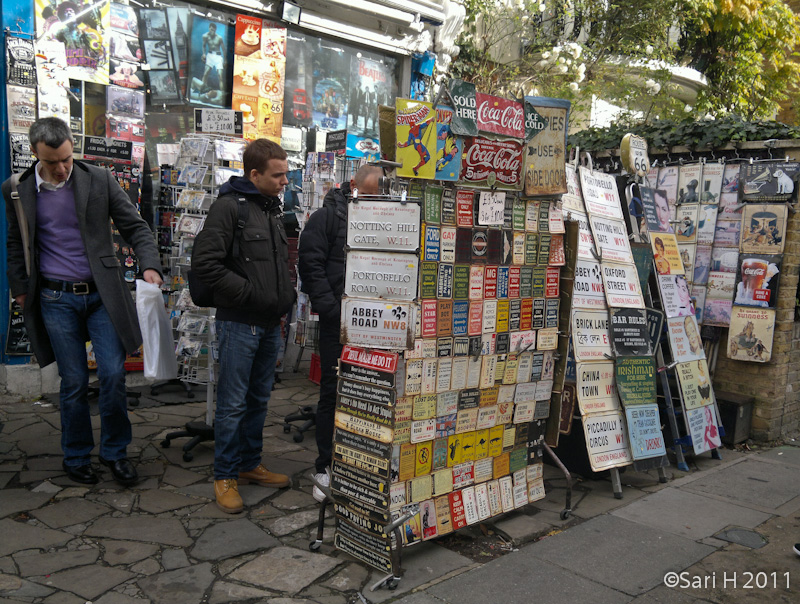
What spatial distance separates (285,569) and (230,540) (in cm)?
45

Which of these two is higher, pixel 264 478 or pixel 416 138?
pixel 416 138

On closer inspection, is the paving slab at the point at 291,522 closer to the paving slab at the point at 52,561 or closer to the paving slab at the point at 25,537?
the paving slab at the point at 52,561

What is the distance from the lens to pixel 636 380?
4934 mm

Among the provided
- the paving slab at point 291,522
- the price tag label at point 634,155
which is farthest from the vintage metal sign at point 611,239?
the paving slab at point 291,522

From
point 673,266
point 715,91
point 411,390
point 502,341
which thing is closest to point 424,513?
point 411,390

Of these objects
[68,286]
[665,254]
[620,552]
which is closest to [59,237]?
→ [68,286]

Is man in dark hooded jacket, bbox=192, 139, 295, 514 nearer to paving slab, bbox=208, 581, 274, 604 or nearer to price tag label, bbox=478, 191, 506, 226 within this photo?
paving slab, bbox=208, 581, 274, 604

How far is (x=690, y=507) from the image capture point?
4469 millimetres

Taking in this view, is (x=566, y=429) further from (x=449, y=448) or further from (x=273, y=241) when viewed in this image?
(x=273, y=241)

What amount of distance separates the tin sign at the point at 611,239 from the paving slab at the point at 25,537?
392 centimetres

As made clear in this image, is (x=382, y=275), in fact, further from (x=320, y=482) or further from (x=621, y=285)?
(x=621, y=285)

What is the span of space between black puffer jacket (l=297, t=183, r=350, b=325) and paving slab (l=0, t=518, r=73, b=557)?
186 cm

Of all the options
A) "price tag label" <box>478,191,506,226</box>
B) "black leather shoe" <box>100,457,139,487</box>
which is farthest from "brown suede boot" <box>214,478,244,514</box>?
"price tag label" <box>478,191,506,226</box>

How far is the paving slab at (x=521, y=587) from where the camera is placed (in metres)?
3.14
